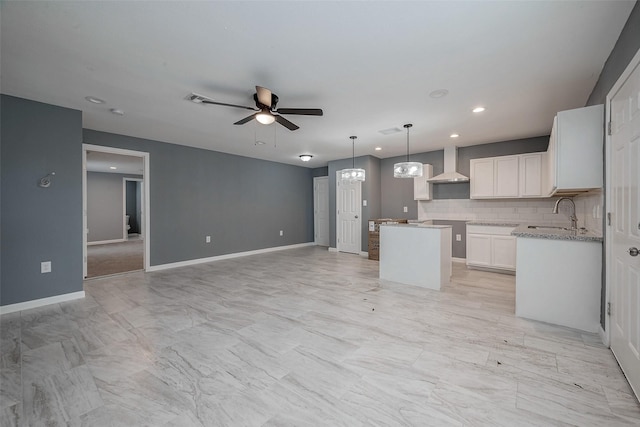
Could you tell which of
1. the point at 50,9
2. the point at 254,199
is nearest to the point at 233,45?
the point at 50,9

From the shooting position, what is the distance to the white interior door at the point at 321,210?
849 centimetres

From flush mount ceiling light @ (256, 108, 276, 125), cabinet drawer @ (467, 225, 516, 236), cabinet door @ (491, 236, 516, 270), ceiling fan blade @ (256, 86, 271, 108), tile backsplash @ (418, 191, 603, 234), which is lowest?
cabinet door @ (491, 236, 516, 270)

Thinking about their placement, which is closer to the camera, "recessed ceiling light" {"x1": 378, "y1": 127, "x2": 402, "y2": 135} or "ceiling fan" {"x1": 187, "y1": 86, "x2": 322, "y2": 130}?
"ceiling fan" {"x1": 187, "y1": 86, "x2": 322, "y2": 130}

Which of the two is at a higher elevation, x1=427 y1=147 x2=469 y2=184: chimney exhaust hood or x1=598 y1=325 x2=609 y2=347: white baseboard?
x1=427 y1=147 x2=469 y2=184: chimney exhaust hood

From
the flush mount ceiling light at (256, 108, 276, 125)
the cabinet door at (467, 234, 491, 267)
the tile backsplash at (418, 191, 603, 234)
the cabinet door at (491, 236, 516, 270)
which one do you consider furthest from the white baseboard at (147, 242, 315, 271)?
the cabinet door at (491, 236, 516, 270)

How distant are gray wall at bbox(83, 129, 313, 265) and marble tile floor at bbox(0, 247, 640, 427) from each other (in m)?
2.10

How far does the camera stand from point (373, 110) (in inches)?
143

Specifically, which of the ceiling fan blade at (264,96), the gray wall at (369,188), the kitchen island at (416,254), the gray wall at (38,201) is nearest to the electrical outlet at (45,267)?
the gray wall at (38,201)

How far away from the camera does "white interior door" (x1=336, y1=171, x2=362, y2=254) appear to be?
6.94 meters

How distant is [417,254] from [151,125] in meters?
4.67

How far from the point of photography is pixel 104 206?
905 cm

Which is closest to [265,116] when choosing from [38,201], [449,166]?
[38,201]

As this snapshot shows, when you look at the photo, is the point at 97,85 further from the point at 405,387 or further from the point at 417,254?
the point at 417,254

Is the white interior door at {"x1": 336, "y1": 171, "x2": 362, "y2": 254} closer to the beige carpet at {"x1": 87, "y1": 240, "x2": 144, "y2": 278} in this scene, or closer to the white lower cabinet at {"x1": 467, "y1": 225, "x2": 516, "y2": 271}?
the white lower cabinet at {"x1": 467, "y1": 225, "x2": 516, "y2": 271}
